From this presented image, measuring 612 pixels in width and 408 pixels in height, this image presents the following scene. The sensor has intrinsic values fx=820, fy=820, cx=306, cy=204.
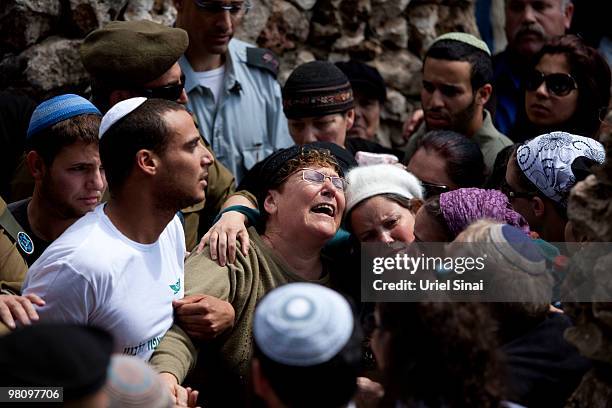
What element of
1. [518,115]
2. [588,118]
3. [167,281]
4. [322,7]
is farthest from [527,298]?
[322,7]

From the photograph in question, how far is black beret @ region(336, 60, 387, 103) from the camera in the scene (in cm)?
553

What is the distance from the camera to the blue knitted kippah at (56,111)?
3.53 metres

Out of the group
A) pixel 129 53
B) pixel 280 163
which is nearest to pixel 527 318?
pixel 280 163

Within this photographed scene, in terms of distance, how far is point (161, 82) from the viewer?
13.6 feet

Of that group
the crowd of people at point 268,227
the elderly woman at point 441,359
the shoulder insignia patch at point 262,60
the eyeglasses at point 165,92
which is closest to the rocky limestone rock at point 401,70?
the crowd of people at point 268,227

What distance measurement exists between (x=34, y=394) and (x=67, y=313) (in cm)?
103

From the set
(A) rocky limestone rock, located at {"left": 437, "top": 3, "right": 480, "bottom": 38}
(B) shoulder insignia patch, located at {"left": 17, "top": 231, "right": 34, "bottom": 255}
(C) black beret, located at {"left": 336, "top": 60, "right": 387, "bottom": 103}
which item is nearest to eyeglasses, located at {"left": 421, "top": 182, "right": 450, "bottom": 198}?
(C) black beret, located at {"left": 336, "top": 60, "right": 387, "bottom": 103}

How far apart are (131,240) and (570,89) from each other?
2.65 m

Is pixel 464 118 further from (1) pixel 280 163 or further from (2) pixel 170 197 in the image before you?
(2) pixel 170 197

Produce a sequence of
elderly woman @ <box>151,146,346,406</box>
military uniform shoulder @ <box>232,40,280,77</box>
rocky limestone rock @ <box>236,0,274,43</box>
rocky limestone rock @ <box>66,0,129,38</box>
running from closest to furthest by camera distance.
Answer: elderly woman @ <box>151,146,346,406</box> < rocky limestone rock @ <box>66,0,129,38</box> < military uniform shoulder @ <box>232,40,280,77</box> < rocky limestone rock @ <box>236,0,274,43</box>

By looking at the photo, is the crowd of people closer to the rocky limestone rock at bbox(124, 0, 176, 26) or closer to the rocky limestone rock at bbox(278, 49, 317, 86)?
the rocky limestone rock at bbox(124, 0, 176, 26)

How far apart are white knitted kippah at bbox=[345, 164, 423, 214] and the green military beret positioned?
1126mm

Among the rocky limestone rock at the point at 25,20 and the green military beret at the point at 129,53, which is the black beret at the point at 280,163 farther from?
the rocky limestone rock at the point at 25,20

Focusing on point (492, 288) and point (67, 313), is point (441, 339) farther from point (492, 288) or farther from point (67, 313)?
point (67, 313)
